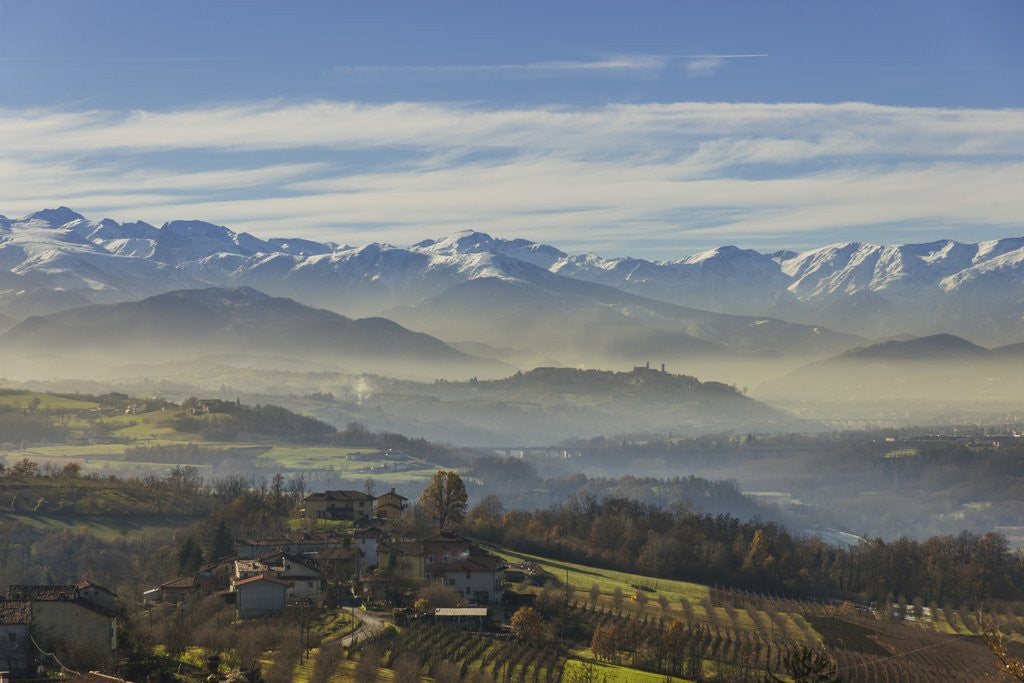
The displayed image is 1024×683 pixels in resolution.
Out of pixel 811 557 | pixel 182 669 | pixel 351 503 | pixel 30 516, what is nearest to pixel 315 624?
pixel 182 669

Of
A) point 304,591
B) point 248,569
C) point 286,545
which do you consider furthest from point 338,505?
point 304,591

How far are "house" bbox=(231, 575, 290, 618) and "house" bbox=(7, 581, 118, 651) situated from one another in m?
12.5

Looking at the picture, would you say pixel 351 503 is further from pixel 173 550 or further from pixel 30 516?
pixel 30 516

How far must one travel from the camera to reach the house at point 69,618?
60.0 metres

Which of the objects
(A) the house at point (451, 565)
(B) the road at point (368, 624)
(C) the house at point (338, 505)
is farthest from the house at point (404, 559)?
(C) the house at point (338, 505)

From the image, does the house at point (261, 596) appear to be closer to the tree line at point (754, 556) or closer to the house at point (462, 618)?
the house at point (462, 618)

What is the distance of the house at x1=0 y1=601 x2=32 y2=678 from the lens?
56844 millimetres

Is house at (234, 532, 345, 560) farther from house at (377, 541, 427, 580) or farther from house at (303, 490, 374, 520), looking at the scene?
house at (303, 490, 374, 520)

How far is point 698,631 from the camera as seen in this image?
264 feet

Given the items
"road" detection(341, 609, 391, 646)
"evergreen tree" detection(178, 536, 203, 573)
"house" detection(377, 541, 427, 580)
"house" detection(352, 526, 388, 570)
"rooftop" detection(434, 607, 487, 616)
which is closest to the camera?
"road" detection(341, 609, 391, 646)

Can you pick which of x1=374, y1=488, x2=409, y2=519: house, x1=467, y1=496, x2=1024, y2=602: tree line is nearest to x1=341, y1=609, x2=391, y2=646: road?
x1=374, y1=488, x2=409, y2=519: house

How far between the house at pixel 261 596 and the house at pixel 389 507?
33.4 m

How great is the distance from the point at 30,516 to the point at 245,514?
19.3 meters

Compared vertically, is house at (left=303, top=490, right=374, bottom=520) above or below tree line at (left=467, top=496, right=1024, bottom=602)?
above
